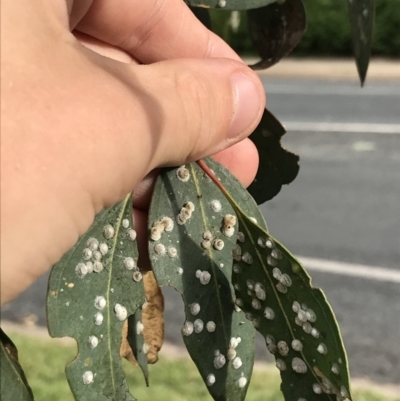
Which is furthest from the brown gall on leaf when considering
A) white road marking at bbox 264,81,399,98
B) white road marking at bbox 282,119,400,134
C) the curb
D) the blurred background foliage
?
the blurred background foliage

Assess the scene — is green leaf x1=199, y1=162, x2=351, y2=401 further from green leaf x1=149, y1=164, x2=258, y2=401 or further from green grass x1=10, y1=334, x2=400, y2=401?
green grass x1=10, y1=334, x2=400, y2=401

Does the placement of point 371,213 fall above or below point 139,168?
below

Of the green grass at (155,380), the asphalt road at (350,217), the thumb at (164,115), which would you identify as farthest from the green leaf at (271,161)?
the asphalt road at (350,217)

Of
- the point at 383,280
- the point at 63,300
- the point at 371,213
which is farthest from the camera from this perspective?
the point at 371,213

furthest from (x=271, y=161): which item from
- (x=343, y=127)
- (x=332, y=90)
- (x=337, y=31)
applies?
(x=337, y=31)

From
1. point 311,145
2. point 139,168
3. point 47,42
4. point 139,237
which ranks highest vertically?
point 47,42

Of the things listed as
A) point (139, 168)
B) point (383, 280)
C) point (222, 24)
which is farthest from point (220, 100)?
point (383, 280)

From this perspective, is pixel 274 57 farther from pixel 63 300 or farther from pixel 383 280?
pixel 383 280
